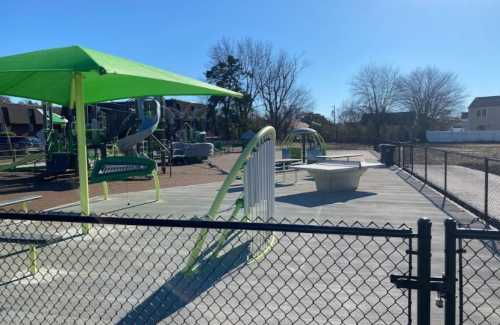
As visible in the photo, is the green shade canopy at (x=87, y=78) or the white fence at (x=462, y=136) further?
the white fence at (x=462, y=136)

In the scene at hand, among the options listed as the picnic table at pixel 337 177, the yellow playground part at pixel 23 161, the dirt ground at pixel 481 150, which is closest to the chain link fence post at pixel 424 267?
the picnic table at pixel 337 177

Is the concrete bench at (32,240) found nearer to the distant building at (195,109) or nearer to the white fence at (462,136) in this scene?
the distant building at (195,109)

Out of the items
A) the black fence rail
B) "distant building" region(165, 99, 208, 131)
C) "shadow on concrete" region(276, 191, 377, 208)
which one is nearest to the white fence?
"distant building" region(165, 99, 208, 131)

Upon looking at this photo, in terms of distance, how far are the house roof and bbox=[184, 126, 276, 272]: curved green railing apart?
70.2 m

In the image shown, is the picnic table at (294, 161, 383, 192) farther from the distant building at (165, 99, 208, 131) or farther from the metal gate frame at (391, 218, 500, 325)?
the distant building at (165, 99, 208, 131)

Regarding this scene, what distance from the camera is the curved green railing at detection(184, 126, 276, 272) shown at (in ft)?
13.1

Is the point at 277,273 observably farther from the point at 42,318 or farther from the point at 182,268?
the point at 42,318

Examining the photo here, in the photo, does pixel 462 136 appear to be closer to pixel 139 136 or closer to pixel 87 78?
pixel 139 136

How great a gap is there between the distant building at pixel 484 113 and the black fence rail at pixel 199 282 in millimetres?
69725

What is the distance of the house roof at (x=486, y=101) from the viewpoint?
6412 centimetres

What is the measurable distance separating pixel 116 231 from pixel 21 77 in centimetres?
250

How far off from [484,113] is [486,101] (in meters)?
2.03

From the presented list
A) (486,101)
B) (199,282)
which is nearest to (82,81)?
(199,282)

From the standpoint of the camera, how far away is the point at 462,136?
53.2 m
